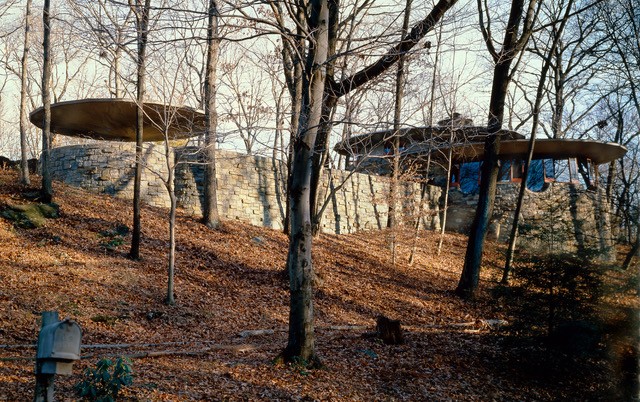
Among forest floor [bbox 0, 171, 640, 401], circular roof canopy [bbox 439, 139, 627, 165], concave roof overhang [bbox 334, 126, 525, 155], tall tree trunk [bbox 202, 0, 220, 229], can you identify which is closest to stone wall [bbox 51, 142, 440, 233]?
tall tree trunk [bbox 202, 0, 220, 229]

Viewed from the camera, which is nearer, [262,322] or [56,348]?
[56,348]

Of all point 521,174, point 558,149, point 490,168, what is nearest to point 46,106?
point 490,168

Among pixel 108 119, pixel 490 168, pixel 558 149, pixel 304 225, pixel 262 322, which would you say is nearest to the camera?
pixel 304 225

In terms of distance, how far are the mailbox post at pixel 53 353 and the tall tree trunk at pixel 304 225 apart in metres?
3.41

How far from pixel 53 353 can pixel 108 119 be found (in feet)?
42.8

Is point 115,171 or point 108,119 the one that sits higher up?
point 108,119

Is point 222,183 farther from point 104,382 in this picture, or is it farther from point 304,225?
point 104,382

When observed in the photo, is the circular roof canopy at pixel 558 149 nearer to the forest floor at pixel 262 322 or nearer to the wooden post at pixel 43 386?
the forest floor at pixel 262 322

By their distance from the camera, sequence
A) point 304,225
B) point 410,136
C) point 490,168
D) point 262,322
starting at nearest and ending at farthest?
point 304,225 < point 262,322 < point 410,136 < point 490,168

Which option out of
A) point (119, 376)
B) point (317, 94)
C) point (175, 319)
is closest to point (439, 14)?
point (317, 94)

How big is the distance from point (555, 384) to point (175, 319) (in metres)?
5.88

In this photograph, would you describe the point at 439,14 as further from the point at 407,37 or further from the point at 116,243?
the point at 116,243

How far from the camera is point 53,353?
281cm

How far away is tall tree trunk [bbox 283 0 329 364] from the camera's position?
6148 millimetres
